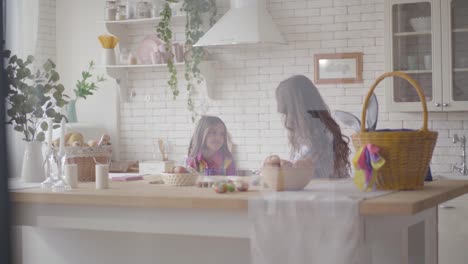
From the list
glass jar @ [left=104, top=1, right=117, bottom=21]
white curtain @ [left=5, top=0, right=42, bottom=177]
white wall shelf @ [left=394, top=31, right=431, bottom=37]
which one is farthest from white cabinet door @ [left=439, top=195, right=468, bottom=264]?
white curtain @ [left=5, top=0, right=42, bottom=177]

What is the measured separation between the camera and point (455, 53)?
6.15ft

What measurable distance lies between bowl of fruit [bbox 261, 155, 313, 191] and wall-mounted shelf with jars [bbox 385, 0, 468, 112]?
264 millimetres

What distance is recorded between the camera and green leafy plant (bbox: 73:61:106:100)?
162 centimetres

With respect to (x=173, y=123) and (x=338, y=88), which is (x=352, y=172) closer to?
(x=338, y=88)

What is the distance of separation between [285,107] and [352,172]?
19 centimetres

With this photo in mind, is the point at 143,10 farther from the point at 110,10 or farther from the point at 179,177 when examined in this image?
the point at 179,177

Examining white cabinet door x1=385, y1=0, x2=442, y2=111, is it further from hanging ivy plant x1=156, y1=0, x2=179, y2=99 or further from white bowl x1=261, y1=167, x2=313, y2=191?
hanging ivy plant x1=156, y1=0, x2=179, y2=99

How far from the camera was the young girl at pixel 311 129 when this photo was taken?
1.58 metres

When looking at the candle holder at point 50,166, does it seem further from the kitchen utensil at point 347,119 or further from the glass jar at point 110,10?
the kitchen utensil at point 347,119

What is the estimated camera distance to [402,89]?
5.79 ft

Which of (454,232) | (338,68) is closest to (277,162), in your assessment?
(338,68)

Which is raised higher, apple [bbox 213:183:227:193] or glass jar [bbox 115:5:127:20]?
glass jar [bbox 115:5:127:20]

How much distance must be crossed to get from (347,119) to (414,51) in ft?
1.27

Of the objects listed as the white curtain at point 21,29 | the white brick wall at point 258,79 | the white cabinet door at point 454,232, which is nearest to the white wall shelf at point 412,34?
the white brick wall at point 258,79
